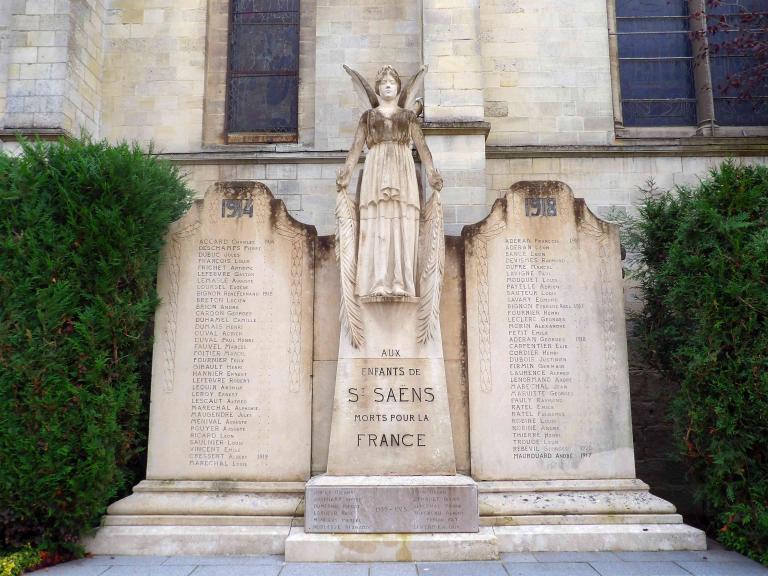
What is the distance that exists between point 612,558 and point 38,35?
1147 cm

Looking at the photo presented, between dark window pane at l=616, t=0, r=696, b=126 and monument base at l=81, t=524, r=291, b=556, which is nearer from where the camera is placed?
monument base at l=81, t=524, r=291, b=556

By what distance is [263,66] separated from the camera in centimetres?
1285

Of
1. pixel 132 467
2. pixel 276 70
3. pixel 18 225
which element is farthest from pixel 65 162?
pixel 276 70

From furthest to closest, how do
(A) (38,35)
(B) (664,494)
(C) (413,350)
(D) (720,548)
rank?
(A) (38,35) → (B) (664,494) → (C) (413,350) → (D) (720,548)

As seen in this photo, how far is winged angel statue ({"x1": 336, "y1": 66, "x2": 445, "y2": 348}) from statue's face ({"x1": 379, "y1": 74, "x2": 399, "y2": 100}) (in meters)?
0.01

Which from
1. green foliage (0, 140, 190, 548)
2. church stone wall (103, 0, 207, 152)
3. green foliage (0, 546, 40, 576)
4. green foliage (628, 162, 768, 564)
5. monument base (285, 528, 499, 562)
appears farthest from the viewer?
church stone wall (103, 0, 207, 152)

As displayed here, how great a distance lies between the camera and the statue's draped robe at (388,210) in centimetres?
718

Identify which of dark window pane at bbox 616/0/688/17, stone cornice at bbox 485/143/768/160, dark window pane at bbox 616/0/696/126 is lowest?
stone cornice at bbox 485/143/768/160

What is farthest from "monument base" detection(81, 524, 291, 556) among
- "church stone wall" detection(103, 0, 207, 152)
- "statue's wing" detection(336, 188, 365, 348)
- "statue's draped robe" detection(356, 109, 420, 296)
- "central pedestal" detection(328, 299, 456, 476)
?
"church stone wall" detection(103, 0, 207, 152)

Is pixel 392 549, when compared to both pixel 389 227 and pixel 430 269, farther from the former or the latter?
pixel 389 227

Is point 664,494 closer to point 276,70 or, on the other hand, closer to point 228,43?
point 276,70

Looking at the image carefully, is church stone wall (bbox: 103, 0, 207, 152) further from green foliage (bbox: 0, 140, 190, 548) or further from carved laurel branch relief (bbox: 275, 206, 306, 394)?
carved laurel branch relief (bbox: 275, 206, 306, 394)

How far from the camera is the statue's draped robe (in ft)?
23.6

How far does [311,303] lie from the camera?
7.73 meters
